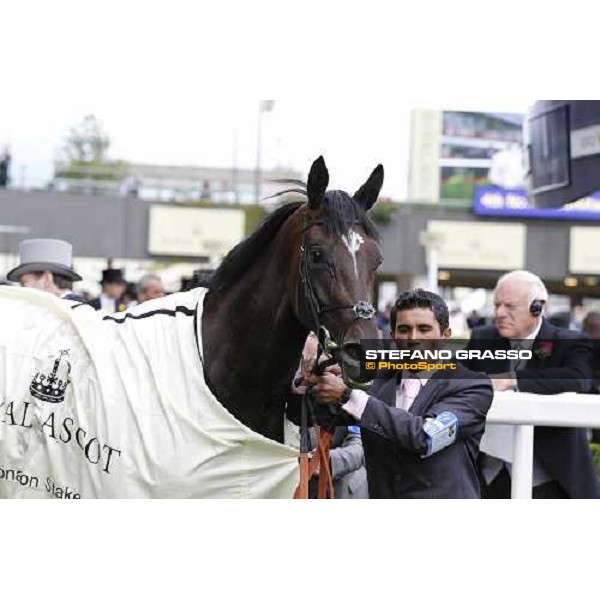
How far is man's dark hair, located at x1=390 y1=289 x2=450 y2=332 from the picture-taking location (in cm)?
270

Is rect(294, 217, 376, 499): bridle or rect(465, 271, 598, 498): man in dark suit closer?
rect(294, 217, 376, 499): bridle

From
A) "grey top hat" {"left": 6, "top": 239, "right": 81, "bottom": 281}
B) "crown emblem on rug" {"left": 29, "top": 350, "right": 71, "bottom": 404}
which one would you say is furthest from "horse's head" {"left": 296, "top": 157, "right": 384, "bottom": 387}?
"grey top hat" {"left": 6, "top": 239, "right": 81, "bottom": 281}

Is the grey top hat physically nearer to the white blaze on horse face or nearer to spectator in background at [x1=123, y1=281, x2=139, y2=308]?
the white blaze on horse face

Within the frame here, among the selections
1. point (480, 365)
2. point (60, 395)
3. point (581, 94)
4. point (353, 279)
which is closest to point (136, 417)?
point (60, 395)

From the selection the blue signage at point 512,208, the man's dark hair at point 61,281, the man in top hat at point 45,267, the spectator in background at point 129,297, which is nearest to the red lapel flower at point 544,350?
the man in top hat at point 45,267

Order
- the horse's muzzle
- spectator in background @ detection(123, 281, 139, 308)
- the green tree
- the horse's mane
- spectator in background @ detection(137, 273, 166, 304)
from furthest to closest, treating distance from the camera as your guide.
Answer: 1. the green tree
2. spectator in background @ detection(123, 281, 139, 308)
3. spectator in background @ detection(137, 273, 166, 304)
4. the horse's mane
5. the horse's muzzle

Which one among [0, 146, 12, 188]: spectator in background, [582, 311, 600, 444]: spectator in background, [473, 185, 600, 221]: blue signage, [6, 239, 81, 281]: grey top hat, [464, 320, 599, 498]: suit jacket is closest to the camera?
[464, 320, 599, 498]: suit jacket

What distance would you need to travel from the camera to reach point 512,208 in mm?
21156

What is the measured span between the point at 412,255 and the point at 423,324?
18.3m

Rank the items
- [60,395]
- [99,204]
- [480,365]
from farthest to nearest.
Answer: [99,204], [480,365], [60,395]

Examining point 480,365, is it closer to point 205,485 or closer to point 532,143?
point 205,485

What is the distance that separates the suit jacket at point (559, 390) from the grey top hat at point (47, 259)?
85.7 inches

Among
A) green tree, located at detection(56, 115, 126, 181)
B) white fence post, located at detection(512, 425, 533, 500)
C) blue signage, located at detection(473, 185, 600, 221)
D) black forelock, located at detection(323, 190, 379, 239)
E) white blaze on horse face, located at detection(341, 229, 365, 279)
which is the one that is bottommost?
white fence post, located at detection(512, 425, 533, 500)

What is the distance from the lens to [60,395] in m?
2.68
